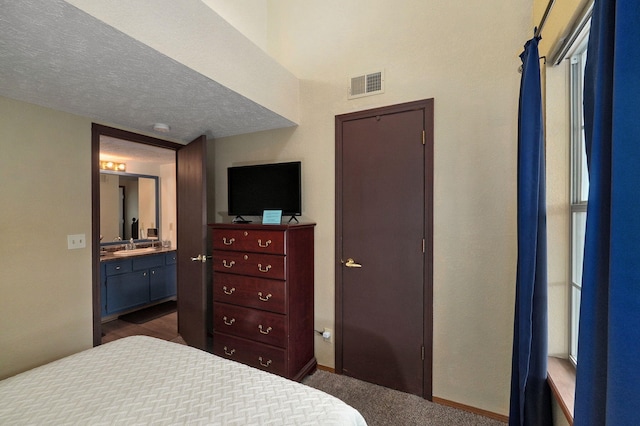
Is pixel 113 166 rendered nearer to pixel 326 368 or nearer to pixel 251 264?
pixel 251 264

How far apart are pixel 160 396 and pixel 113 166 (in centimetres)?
403

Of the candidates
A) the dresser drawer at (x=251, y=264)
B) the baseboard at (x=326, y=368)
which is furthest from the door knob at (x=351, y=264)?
the baseboard at (x=326, y=368)

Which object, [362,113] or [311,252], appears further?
[311,252]

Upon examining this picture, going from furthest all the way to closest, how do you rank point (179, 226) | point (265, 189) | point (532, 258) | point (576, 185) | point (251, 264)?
point (179, 226) → point (265, 189) → point (251, 264) → point (576, 185) → point (532, 258)

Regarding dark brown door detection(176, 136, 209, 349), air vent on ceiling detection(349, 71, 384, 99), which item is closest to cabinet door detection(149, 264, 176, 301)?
dark brown door detection(176, 136, 209, 349)

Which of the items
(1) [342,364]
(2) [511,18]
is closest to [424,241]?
(1) [342,364]

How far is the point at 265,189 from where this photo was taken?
2.63 m

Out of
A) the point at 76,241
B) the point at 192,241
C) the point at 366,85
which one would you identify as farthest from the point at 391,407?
the point at 76,241

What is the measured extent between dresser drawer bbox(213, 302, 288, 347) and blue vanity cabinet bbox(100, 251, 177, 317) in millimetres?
1969

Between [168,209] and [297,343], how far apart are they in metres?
3.43

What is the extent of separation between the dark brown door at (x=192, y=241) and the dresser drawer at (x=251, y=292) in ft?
1.01

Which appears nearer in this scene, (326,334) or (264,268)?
(264,268)

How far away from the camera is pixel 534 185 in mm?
1361

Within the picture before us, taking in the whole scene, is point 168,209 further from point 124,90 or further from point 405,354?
point 405,354
